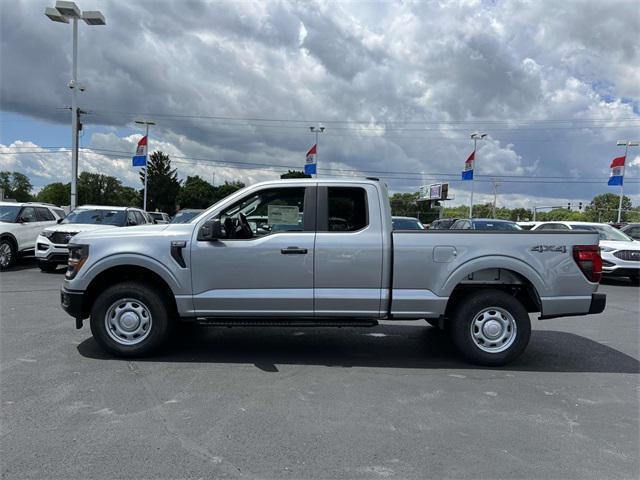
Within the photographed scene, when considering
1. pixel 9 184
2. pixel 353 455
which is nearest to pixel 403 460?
pixel 353 455

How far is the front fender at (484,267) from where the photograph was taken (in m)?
5.24

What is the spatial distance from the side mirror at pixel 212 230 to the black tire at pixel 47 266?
9.10 metres

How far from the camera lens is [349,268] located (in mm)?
5215

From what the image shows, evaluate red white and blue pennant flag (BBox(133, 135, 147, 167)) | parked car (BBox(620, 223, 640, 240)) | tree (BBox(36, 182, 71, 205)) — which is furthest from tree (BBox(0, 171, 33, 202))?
parked car (BBox(620, 223, 640, 240))

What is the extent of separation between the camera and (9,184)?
128 metres

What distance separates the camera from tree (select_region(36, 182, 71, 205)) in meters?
124

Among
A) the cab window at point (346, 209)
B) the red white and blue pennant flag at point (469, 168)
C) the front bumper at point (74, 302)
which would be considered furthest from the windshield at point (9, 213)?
the red white and blue pennant flag at point (469, 168)

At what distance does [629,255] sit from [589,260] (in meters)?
9.97

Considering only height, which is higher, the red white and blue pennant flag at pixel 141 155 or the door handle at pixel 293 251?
the red white and blue pennant flag at pixel 141 155

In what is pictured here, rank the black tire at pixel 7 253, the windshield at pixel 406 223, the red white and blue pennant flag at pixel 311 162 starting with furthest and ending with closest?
the red white and blue pennant flag at pixel 311 162 → the windshield at pixel 406 223 → the black tire at pixel 7 253

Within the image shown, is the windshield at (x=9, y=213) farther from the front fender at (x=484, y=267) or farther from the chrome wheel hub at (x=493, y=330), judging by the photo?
the chrome wheel hub at (x=493, y=330)

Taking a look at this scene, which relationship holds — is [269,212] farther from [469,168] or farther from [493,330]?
[469,168]

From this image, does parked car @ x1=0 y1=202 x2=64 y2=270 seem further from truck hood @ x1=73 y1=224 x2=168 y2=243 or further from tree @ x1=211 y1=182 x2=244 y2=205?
tree @ x1=211 y1=182 x2=244 y2=205

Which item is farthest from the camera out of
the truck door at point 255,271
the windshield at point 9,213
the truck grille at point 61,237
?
the windshield at point 9,213
